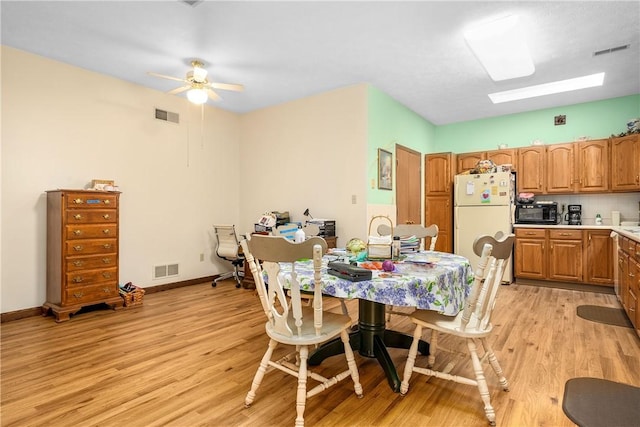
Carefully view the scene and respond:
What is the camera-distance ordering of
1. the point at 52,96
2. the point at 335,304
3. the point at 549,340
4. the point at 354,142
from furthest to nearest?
1. the point at 354,142
2. the point at 335,304
3. the point at 52,96
4. the point at 549,340

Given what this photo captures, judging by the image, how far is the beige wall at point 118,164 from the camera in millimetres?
3477

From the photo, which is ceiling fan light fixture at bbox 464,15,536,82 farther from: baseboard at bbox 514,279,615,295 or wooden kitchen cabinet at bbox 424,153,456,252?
baseboard at bbox 514,279,615,295

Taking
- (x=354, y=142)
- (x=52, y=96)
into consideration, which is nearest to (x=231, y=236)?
(x=354, y=142)

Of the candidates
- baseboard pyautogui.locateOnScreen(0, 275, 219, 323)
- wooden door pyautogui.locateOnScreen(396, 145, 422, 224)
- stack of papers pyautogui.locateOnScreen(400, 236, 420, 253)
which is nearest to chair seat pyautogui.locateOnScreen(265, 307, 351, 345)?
stack of papers pyautogui.locateOnScreen(400, 236, 420, 253)

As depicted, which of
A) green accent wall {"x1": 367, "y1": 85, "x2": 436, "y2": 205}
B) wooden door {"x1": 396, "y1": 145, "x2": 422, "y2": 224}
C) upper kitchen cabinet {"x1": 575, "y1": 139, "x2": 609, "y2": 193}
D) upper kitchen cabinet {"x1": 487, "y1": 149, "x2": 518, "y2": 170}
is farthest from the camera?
upper kitchen cabinet {"x1": 487, "y1": 149, "x2": 518, "y2": 170}

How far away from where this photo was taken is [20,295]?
11.4 ft

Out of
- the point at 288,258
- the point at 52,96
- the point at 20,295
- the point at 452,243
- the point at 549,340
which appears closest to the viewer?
the point at 288,258

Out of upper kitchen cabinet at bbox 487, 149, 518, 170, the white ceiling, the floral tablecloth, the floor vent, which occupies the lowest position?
the floor vent

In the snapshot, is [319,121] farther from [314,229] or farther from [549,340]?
[549,340]

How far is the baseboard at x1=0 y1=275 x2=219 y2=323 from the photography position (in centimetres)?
337

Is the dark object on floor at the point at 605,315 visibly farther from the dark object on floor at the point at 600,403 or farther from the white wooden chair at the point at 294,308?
the white wooden chair at the point at 294,308

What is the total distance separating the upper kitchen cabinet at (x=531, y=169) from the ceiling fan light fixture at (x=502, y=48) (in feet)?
5.42

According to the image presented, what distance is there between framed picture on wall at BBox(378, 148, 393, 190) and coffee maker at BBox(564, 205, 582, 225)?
286 cm

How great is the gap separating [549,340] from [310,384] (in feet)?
6.97
